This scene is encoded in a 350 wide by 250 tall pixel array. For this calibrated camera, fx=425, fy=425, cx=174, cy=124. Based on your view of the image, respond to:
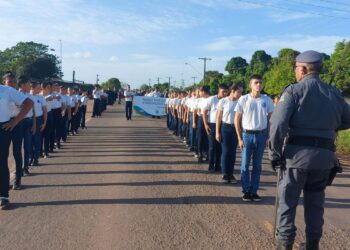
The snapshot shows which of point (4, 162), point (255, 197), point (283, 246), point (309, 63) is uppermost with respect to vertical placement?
point (309, 63)

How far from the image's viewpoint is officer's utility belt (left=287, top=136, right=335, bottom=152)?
14.8ft

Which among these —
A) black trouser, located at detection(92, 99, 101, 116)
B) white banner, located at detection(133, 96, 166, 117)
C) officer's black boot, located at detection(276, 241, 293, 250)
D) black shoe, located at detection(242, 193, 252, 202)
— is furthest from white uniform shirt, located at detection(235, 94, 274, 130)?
black trouser, located at detection(92, 99, 101, 116)

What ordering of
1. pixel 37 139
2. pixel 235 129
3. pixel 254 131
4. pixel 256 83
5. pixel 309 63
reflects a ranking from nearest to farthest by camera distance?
1. pixel 309 63
2. pixel 256 83
3. pixel 254 131
4. pixel 235 129
5. pixel 37 139

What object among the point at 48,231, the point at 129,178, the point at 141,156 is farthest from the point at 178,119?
the point at 48,231

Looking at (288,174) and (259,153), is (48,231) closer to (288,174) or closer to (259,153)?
(288,174)

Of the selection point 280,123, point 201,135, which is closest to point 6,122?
point 280,123

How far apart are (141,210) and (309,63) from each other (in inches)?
133

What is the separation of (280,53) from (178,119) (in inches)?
2131

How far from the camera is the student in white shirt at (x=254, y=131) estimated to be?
23.3 ft

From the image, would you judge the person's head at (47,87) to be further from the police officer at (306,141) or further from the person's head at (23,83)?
the police officer at (306,141)

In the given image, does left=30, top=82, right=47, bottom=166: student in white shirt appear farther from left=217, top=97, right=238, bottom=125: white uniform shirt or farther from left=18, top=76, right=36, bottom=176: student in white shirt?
left=217, top=97, right=238, bottom=125: white uniform shirt

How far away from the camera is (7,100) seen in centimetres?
671

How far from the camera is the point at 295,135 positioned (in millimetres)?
4602

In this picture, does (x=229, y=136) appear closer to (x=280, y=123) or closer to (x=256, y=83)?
(x=256, y=83)
